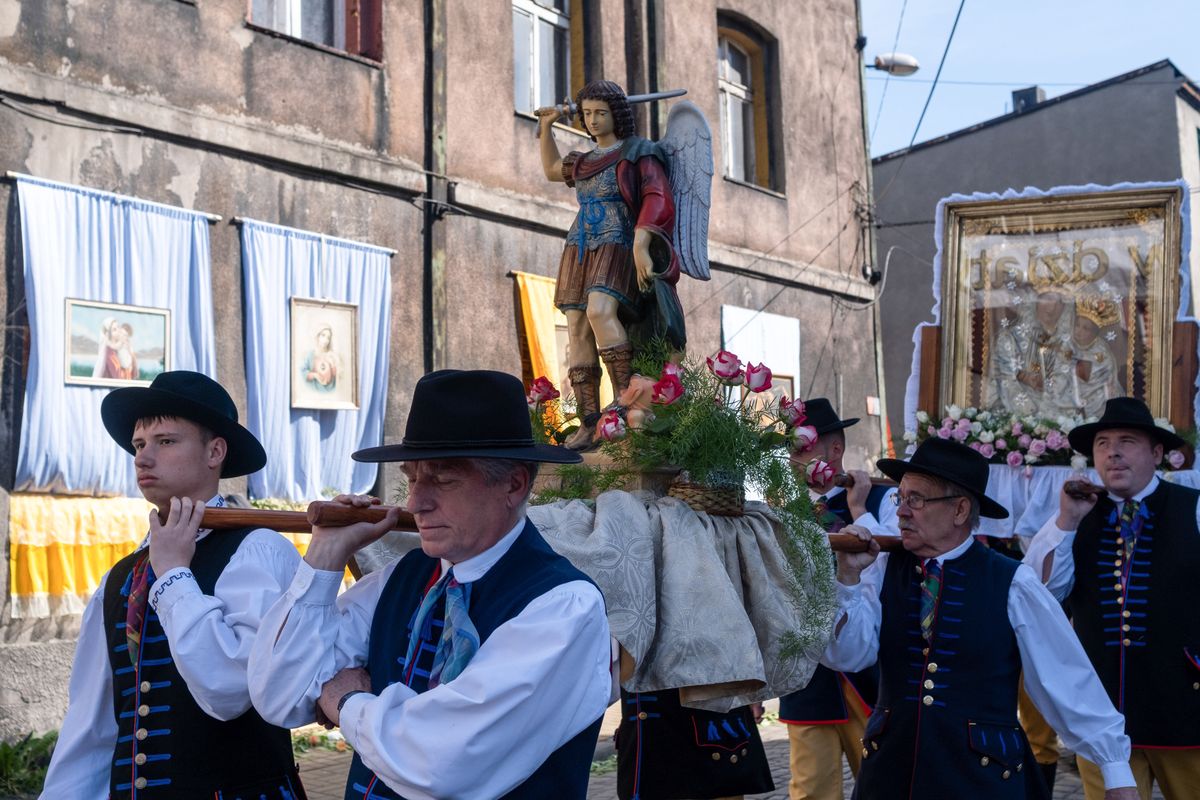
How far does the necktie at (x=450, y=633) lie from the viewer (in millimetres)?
2387

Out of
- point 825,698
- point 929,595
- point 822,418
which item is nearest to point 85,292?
point 822,418

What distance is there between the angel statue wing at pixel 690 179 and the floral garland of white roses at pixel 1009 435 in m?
2.65

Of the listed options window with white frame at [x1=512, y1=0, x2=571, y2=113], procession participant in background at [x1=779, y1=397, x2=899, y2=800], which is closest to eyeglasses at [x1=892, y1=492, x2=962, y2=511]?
procession participant in background at [x1=779, y1=397, x2=899, y2=800]

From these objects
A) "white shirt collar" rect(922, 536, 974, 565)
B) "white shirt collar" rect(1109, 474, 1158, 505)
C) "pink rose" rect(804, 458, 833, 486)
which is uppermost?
"pink rose" rect(804, 458, 833, 486)

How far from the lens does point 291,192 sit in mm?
9586

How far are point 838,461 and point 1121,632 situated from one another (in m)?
1.50

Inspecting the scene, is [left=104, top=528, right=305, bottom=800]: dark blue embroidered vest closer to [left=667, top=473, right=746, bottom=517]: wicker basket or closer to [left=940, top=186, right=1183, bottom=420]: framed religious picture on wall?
[left=667, top=473, right=746, bottom=517]: wicker basket

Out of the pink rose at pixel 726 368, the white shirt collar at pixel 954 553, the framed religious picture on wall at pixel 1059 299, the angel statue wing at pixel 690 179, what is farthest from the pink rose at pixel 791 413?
the framed religious picture on wall at pixel 1059 299

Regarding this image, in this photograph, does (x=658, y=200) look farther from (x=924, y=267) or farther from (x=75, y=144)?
(x=924, y=267)

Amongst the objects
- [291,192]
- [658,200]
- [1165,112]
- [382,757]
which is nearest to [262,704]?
[382,757]

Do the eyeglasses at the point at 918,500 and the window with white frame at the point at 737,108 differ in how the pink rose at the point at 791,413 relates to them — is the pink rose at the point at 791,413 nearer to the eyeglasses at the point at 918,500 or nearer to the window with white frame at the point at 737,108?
the eyeglasses at the point at 918,500

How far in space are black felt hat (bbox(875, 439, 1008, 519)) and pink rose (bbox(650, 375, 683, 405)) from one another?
0.83 meters

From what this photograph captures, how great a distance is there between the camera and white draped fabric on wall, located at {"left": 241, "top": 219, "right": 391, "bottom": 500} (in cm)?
918

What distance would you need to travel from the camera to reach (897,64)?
17219mm
